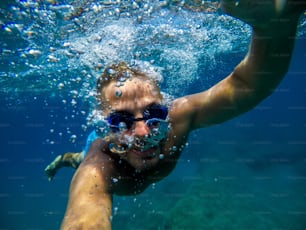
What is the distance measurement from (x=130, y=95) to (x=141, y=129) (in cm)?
50

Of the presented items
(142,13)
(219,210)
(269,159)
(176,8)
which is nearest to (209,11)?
(176,8)

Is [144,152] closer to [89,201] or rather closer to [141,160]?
[141,160]

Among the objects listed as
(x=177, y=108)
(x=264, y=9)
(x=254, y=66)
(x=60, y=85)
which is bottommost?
(x=60, y=85)

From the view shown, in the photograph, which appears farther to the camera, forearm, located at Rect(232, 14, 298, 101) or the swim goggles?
the swim goggles

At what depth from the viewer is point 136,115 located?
3568mm

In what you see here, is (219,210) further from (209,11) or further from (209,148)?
(209,148)

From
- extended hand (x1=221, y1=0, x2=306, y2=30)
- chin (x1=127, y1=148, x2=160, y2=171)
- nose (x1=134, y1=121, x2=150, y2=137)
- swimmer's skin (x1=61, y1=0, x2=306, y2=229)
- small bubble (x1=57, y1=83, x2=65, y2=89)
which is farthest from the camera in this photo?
small bubble (x1=57, y1=83, x2=65, y2=89)

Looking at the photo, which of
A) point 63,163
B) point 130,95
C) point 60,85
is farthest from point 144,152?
point 60,85

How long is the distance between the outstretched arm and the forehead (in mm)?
533

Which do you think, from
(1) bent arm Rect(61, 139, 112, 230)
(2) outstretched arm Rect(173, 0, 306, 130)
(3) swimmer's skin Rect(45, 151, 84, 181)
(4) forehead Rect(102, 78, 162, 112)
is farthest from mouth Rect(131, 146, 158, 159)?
(3) swimmer's skin Rect(45, 151, 84, 181)

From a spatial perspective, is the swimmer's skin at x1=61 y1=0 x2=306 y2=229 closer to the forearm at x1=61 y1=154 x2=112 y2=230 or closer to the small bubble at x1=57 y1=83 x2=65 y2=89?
the forearm at x1=61 y1=154 x2=112 y2=230

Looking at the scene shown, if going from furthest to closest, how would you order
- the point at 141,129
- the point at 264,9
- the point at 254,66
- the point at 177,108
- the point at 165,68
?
the point at 165,68, the point at 177,108, the point at 141,129, the point at 254,66, the point at 264,9

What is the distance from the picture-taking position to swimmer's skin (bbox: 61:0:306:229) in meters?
2.33

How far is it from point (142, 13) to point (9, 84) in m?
12.9
